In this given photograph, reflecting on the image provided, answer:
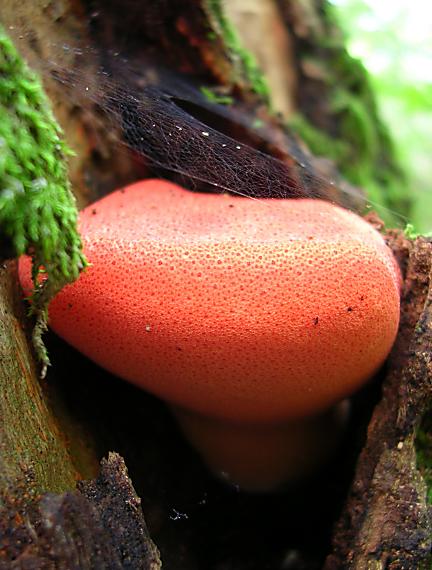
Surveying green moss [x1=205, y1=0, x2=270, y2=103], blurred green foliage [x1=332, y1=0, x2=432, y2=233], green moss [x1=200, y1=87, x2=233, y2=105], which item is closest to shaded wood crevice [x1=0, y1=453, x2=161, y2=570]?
green moss [x1=200, y1=87, x2=233, y2=105]

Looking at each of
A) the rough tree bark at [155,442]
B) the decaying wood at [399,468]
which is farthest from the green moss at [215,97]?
the decaying wood at [399,468]

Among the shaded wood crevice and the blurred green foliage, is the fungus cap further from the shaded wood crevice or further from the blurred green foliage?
the blurred green foliage

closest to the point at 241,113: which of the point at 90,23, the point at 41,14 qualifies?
the point at 90,23

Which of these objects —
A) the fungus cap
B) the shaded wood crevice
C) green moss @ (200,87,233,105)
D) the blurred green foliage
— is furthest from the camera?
the blurred green foliage

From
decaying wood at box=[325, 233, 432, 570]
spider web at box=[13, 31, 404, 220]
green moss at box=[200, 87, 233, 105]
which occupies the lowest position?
decaying wood at box=[325, 233, 432, 570]

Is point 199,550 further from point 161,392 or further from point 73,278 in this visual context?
point 73,278

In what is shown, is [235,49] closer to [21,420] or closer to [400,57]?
[21,420]
